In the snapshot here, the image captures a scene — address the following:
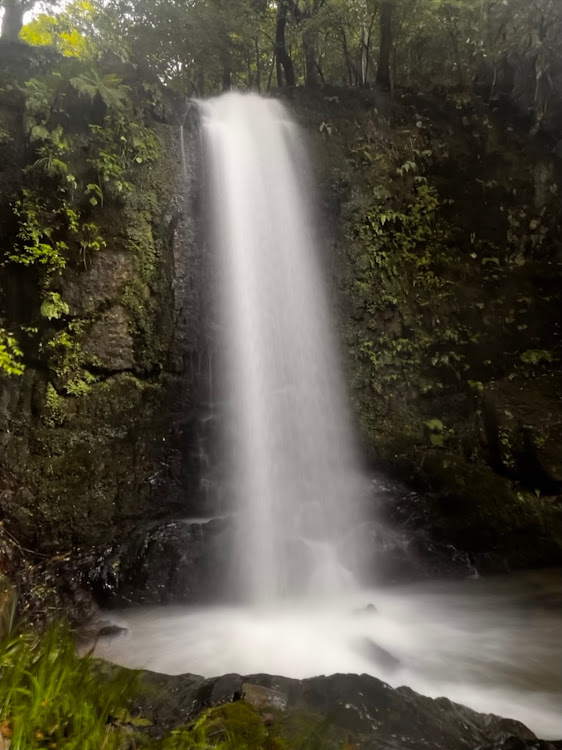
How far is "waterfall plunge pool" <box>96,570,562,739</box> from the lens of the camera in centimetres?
407

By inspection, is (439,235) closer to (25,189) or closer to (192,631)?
(25,189)

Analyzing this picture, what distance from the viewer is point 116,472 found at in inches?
258

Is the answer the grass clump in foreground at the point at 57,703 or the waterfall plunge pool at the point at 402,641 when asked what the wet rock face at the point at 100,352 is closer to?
the waterfall plunge pool at the point at 402,641

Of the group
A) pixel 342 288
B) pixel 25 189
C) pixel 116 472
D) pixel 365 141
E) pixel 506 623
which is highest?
pixel 365 141

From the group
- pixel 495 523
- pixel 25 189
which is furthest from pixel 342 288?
pixel 25 189

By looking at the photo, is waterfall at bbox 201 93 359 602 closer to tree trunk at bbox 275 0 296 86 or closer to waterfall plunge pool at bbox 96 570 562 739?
waterfall plunge pool at bbox 96 570 562 739

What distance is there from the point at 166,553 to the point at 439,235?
699cm

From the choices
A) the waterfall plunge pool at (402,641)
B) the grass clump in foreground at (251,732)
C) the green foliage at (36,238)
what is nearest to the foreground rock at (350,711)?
the grass clump in foreground at (251,732)

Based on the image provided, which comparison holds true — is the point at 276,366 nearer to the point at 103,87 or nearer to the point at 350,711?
the point at 103,87

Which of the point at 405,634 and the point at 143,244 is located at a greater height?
the point at 143,244

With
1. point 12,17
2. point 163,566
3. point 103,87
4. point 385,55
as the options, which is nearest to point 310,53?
point 385,55

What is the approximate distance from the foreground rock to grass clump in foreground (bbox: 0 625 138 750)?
48 centimetres

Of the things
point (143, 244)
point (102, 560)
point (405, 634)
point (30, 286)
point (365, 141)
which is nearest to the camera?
point (405, 634)

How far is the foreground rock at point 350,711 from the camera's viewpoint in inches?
115
